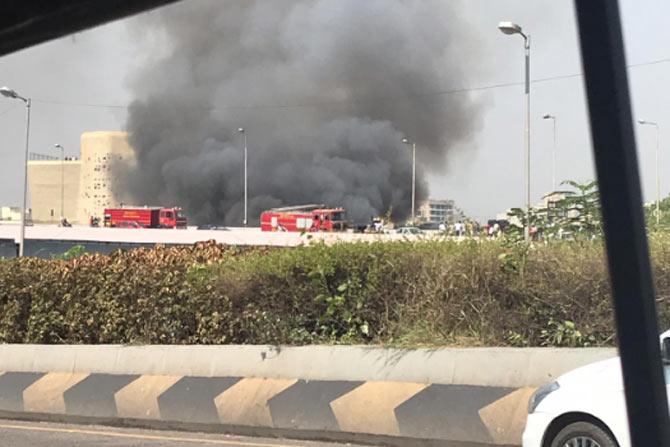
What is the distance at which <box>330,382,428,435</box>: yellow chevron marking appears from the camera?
6.65 metres

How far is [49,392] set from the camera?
812cm

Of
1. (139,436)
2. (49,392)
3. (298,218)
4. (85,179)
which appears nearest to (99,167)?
(85,179)

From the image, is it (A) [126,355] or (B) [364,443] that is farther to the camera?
(A) [126,355]

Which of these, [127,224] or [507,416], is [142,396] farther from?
[127,224]

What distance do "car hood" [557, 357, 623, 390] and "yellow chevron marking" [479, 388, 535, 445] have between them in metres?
0.85

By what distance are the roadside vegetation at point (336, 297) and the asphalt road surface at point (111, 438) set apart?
4.00 feet

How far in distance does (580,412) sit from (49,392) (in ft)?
17.5

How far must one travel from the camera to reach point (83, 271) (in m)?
9.50

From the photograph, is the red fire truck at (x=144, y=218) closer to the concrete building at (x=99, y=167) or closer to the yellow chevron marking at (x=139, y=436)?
the concrete building at (x=99, y=167)

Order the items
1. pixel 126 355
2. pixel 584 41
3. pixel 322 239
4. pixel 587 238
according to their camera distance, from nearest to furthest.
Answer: pixel 584 41, pixel 587 238, pixel 126 355, pixel 322 239

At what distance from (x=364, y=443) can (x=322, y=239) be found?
2.91 m

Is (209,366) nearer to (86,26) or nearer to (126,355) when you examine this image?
(126,355)

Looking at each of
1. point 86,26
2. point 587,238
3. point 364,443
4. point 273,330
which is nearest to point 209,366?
point 273,330

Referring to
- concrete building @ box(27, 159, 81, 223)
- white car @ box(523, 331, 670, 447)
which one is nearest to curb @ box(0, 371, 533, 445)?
white car @ box(523, 331, 670, 447)
